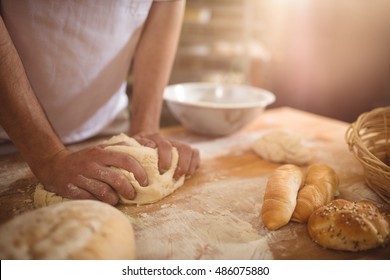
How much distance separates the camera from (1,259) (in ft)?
2.28

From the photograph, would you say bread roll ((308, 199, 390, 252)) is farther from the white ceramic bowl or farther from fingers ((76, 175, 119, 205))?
the white ceramic bowl

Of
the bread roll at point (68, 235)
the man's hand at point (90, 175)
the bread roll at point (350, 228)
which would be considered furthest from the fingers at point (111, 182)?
the bread roll at point (350, 228)

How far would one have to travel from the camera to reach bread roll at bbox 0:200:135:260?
2.27 feet

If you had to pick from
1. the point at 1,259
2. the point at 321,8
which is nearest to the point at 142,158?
the point at 1,259

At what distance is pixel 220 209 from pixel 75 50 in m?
0.84

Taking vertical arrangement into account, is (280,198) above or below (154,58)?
below

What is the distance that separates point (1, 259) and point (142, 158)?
18.3 inches

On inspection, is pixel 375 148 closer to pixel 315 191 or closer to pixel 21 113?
pixel 315 191

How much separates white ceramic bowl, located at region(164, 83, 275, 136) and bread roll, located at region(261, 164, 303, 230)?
1.54 ft

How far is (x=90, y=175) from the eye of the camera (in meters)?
0.92

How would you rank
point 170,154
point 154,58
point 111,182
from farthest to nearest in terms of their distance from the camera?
1. point 154,58
2. point 170,154
3. point 111,182

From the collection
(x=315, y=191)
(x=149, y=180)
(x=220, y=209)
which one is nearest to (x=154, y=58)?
(x=149, y=180)

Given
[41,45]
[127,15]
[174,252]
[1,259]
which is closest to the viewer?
[1,259]

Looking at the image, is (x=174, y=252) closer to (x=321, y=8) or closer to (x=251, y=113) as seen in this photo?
(x=251, y=113)
